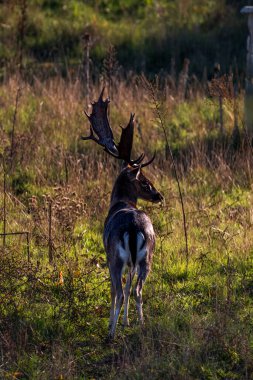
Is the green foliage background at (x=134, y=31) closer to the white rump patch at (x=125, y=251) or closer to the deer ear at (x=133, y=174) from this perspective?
the deer ear at (x=133, y=174)

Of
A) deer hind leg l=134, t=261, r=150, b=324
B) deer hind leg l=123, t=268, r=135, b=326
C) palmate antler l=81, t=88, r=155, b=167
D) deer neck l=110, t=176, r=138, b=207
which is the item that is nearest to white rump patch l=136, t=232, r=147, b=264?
deer hind leg l=134, t=261, r=150, b=324

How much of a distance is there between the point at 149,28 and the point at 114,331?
12.4 meters

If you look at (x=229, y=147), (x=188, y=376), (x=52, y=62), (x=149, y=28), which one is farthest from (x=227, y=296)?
(x=149, y=28)

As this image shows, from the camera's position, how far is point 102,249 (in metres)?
9.35

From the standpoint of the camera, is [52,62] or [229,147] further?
[52,62]

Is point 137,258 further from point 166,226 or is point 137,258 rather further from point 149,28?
point 149,28

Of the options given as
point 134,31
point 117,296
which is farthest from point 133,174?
point 134,31

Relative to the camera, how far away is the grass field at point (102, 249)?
677 cm

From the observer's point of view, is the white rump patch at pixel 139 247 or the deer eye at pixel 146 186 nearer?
the white rump patch at pixel 139 247

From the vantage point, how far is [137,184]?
8.73 metres

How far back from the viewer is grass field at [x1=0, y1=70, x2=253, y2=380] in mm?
6766

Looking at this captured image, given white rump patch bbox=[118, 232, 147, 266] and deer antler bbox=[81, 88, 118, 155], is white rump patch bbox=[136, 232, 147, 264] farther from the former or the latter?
→ deer antler bbox=[81, 88, 118, 155]

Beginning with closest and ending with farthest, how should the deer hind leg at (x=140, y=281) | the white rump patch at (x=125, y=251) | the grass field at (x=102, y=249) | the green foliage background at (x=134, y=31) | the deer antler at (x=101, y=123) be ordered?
the grass field at (x=102, y=249), the white rump patch at (x=125, y=251), the deer hind leg at (x=140, y=281), the deer antler at (x=101, y=123), the green foliage background at (x=134, y=31)

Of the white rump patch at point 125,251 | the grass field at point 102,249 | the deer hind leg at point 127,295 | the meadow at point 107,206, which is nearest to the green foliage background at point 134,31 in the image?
the meadow at point 107,206
